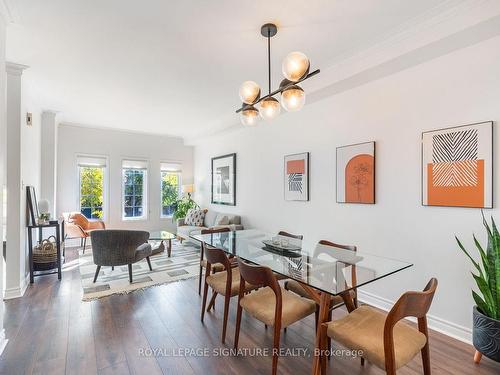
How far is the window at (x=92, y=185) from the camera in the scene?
19.1 feet

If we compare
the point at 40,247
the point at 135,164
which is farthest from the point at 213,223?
the point at 40,247

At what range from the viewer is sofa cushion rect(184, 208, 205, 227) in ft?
19.9

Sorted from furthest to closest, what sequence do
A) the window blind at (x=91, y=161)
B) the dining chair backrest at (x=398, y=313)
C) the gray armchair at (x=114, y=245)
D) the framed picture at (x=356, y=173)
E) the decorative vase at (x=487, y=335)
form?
the window blind at (x=91, y=161), the gray armchair at (x=114, y=245), the framed picture at (x=356, y=173), the decorative vase at (x=487, y=335), the dining chair backrest at (x=398, y=313)

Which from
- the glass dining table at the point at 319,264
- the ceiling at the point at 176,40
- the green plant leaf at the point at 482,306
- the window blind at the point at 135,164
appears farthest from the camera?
the window blind at the point at 135,164

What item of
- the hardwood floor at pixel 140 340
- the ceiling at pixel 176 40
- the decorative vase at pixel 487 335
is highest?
the ceiling at pixel 176 40

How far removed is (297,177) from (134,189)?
14.4 ft

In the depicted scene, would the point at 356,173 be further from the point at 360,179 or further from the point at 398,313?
the point at 398,313

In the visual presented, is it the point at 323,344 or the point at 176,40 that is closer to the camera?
the point at 323,344

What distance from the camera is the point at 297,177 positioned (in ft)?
12.5

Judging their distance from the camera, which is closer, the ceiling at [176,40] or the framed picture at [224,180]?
the ceiling at [176,40]

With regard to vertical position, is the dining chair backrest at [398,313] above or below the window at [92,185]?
below

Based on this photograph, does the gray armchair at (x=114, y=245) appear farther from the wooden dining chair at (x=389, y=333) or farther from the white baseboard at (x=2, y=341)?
the wooden dining chair at (x=389, y=333)

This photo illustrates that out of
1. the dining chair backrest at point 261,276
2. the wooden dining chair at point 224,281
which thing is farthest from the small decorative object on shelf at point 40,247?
the dining chair backrest at point 261,276

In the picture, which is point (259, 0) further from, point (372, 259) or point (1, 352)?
point (1, 352)
